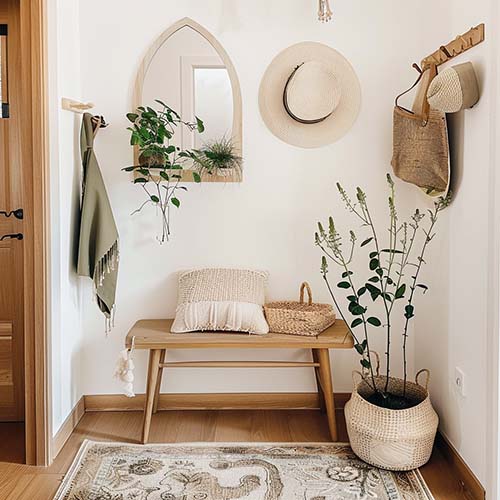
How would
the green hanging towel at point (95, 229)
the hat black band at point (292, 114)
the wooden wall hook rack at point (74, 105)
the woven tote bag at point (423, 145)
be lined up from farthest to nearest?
1. the hat black band at point (292, 114)
2. the green hanging towel at point (95, 229)
3. the wooden wall hook rack at point (74, 105)
4. the woven tote bag at point (423, 145)

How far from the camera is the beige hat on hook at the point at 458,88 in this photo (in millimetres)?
2396

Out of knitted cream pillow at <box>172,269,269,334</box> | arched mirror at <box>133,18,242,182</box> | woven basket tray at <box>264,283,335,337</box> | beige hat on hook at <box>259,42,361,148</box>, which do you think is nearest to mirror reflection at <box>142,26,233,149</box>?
arched mirror at <box>133,18,242,182</box>

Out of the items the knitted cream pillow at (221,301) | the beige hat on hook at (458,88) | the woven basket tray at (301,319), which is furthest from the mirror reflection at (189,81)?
the beige hat on hook at (458,88)

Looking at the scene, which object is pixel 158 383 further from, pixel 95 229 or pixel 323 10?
pixel 323 10

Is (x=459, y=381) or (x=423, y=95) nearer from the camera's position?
(x=459, y=381)

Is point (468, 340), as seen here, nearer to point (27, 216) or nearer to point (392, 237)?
point (392, 237)

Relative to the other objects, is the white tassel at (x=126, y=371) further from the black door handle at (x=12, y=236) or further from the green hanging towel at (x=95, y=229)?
the black door handle at (x=12, y=236)

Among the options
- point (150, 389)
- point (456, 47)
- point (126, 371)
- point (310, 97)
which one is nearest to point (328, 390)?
point (150, 389)

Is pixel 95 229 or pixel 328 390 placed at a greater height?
pixel 95 229

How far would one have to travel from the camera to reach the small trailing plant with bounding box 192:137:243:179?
10.7 feet

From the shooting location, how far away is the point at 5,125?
311cm

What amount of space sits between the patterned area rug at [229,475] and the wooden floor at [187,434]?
80 mm

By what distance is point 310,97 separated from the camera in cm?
325

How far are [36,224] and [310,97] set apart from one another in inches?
58.5
